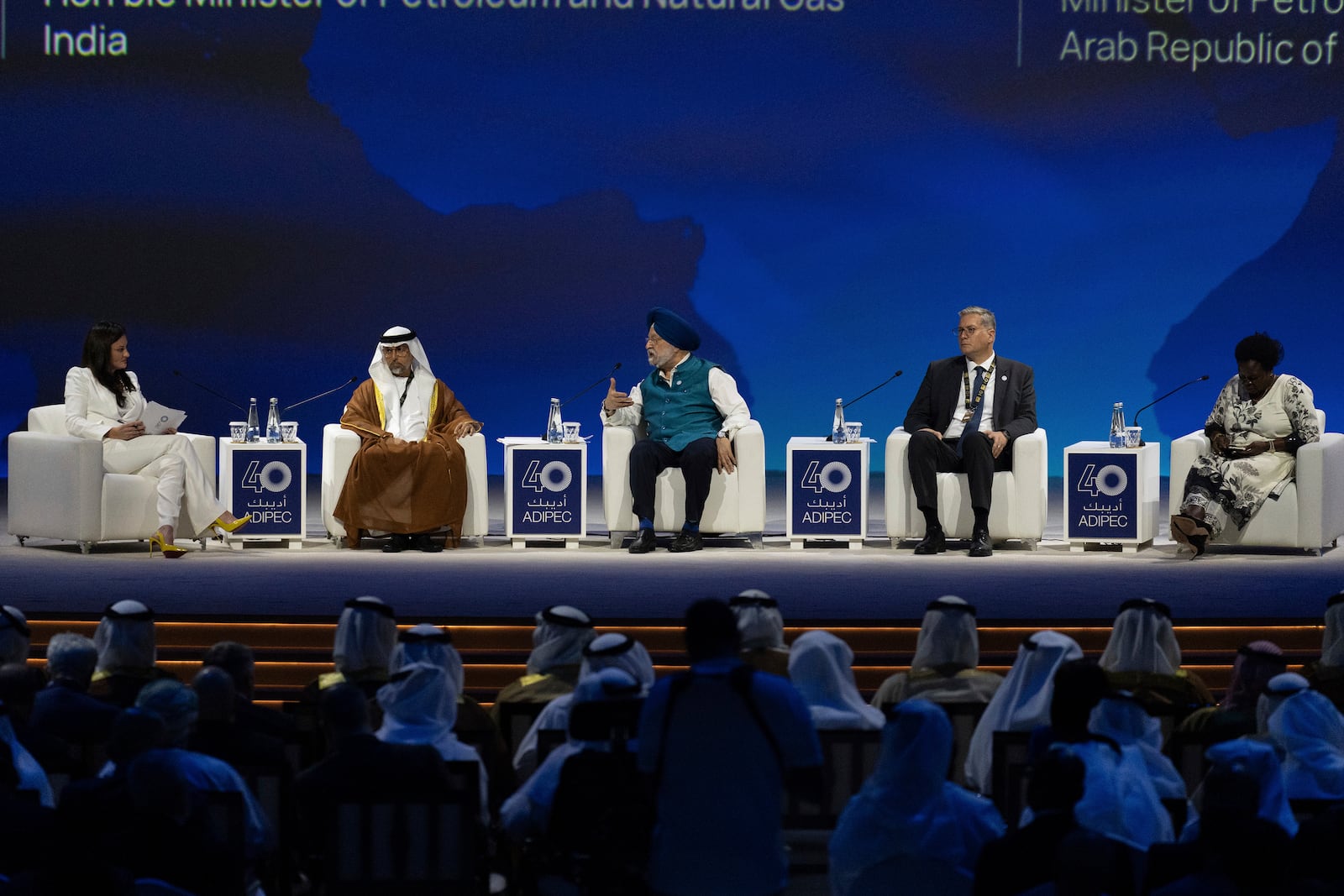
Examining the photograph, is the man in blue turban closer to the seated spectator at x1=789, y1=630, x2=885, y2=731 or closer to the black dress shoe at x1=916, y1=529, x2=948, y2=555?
the black dress shoe at x1=916, y1=529, x2=948, y2=555

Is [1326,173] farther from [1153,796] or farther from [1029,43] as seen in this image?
[1153,796]

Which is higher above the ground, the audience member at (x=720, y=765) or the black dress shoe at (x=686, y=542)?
the black dress shoe at (x=686, y=542)

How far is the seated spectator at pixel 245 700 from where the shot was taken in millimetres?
4008

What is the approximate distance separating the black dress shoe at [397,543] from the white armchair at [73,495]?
104 cm

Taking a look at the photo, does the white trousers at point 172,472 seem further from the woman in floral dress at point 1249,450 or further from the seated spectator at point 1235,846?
the seated spectator at point 1235,846

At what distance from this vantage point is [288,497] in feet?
28.5

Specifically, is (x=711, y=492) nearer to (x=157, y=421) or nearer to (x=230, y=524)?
(x=230, y=524)

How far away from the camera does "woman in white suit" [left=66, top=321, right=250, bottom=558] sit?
827cm

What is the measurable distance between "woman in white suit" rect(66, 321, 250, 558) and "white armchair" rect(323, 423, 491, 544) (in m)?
0.44

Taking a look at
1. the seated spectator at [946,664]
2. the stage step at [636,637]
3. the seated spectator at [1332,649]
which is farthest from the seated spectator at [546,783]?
the stage step at [636,637]

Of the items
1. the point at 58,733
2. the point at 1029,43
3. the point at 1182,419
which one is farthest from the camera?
the point at 1182,419

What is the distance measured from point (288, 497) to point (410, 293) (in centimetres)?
415

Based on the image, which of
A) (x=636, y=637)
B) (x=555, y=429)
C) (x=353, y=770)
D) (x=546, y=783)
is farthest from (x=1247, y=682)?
(x=555, y=429)

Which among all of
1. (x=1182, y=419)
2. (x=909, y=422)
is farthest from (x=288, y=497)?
(x=1182, y=419)
